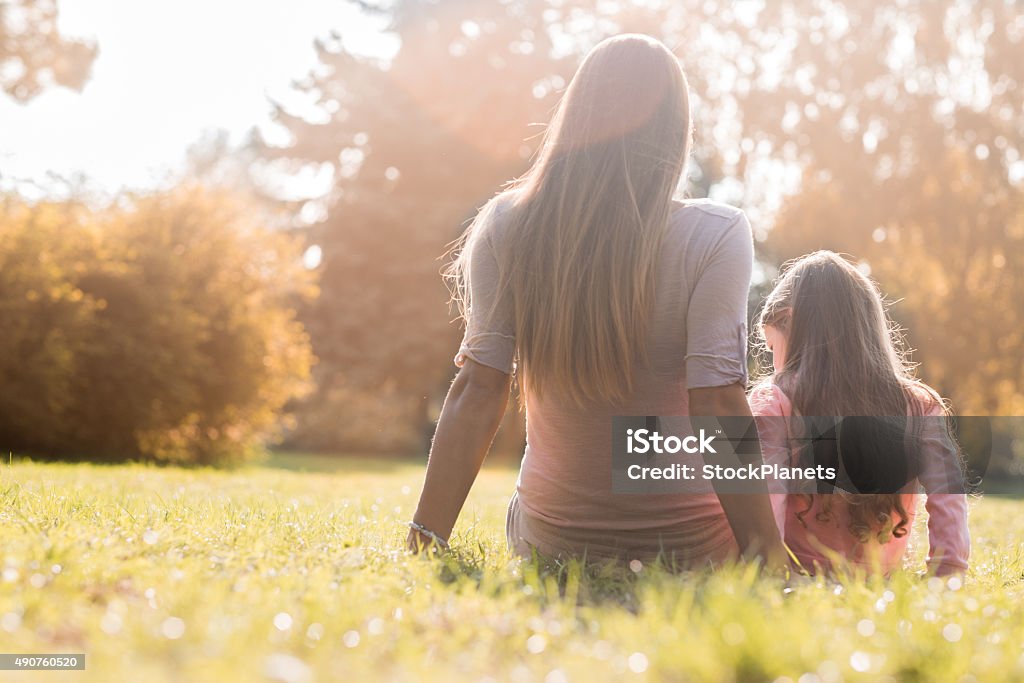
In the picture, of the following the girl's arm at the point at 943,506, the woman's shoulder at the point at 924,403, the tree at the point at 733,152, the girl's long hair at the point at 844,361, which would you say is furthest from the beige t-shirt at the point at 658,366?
the tree at the point at 733,152

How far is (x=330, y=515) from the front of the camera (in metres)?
4.55

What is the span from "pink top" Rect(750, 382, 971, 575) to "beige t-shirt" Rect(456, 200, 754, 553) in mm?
538

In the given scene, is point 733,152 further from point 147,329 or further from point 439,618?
point 439,618

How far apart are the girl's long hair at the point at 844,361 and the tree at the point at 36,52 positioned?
19.4 metres

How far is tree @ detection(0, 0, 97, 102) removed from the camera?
1862 cm

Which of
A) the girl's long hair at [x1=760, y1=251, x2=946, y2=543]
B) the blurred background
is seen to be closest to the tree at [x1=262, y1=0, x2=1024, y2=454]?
the blurred background

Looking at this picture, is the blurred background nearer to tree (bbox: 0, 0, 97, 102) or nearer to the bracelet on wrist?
tree (bbox: 0, 0, 97, 102)

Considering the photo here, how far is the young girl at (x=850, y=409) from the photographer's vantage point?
133 inches

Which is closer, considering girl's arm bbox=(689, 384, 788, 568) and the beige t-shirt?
girl's arm bbox=(689, 384, 788, 568)

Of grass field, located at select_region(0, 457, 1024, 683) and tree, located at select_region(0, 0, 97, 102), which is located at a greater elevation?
tree, located at select_region(0, 0, 97, 102)

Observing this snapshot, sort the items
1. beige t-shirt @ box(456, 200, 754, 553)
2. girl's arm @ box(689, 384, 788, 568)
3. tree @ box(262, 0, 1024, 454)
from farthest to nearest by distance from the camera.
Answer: tree @ box(262, 0, 1024, 454), beige t-shirt @ box(456, 200, 754, 553), girl's arm @ box(689, 384, 788, 568)

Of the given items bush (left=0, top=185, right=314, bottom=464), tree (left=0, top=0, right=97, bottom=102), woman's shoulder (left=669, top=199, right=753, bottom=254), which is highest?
tree (left=0, top=0, right=97, bottom=102)

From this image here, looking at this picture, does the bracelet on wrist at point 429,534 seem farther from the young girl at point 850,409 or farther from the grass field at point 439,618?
the young girl at point 850,409

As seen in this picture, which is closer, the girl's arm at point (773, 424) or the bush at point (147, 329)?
the girl's arm at point (773, 424)
